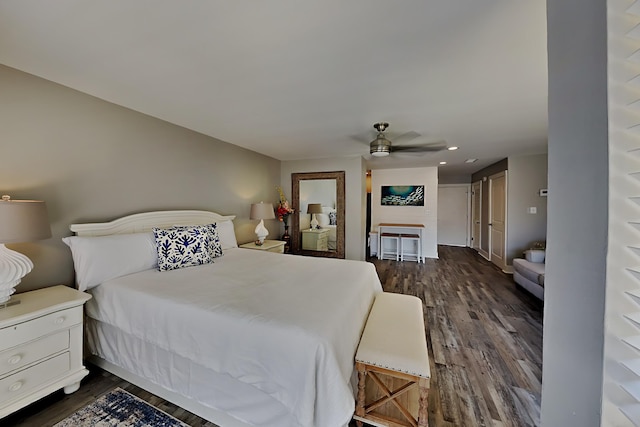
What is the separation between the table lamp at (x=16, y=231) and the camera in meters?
1.47

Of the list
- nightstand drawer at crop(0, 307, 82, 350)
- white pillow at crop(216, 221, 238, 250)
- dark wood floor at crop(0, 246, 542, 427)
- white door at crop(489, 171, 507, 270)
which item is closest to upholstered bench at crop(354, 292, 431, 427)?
dark wood floor at crop(0, 246, 542, 427)

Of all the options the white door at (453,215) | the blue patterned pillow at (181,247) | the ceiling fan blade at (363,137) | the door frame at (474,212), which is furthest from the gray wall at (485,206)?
the blue patterned pillow at (181,247)

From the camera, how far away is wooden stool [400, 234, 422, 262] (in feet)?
19.0

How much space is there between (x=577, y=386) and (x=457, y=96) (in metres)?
2.15

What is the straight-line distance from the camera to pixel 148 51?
1.55m

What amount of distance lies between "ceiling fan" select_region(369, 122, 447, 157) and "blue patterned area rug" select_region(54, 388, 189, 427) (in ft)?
9.47

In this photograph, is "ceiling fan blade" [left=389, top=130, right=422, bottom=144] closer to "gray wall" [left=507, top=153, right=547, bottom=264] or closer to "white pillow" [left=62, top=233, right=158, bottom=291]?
"gray wall" [left=507, top=153, right=547, bottom=264]

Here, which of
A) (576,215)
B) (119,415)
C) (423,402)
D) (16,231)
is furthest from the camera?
(119,415)

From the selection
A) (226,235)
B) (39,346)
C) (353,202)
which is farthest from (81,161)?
(353,202)

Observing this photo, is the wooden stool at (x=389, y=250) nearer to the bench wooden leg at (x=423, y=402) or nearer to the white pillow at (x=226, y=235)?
the white pillow at (x=226, y=235)

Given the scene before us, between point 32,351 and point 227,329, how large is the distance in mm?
1322

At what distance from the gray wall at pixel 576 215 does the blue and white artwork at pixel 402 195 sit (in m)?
5.58

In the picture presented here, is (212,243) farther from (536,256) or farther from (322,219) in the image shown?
(536,256)

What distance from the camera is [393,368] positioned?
4.54 feet
